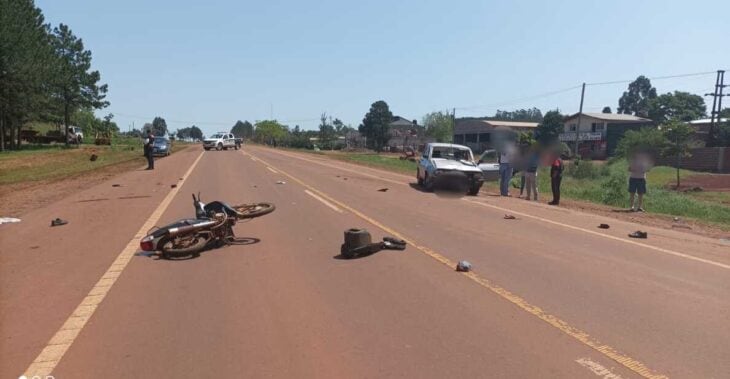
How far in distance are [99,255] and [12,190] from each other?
1351 cm

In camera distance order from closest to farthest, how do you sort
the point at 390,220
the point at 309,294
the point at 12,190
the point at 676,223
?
1. the point at 309,294
2. the point at 390,220
3. the point at 676,223
4. the point at 12,190

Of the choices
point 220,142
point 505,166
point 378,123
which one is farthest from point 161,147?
point 378,123

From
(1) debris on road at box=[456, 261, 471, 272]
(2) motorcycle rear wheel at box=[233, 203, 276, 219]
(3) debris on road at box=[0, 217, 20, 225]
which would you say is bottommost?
(3) debris on road at box=[0, 217, 20, 225]

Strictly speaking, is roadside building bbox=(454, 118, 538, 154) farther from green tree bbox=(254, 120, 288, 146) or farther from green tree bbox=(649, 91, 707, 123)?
green tree bbox=(254, 120, 288, 146)

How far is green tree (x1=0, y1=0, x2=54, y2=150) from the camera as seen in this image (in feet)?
144

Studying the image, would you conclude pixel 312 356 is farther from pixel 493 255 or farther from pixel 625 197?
pixel 625 197

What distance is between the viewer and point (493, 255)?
28.5 ft

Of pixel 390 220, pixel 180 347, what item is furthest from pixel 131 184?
pixel 180 347

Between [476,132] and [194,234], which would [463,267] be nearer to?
[194,234]

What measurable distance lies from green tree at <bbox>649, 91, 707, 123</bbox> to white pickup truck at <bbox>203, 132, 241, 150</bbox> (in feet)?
284

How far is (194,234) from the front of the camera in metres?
8.35

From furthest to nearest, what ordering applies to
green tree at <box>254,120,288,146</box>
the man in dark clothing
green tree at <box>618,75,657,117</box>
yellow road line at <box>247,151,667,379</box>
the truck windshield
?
green tree at <box>618,75,657,117</box> → green tree at <box>254,120,288,146</box> → the truck windshield → the man in dark clothing → yellow road line at <box>247,151,667,379</box>

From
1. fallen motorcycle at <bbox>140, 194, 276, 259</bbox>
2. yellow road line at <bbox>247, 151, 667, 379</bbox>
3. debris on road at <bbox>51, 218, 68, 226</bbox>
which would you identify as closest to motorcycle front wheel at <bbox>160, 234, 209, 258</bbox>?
fallen motorcycle at <bbox>140, 194, 276, 259</bbox>

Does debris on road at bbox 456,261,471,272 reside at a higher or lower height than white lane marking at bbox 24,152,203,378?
higher
